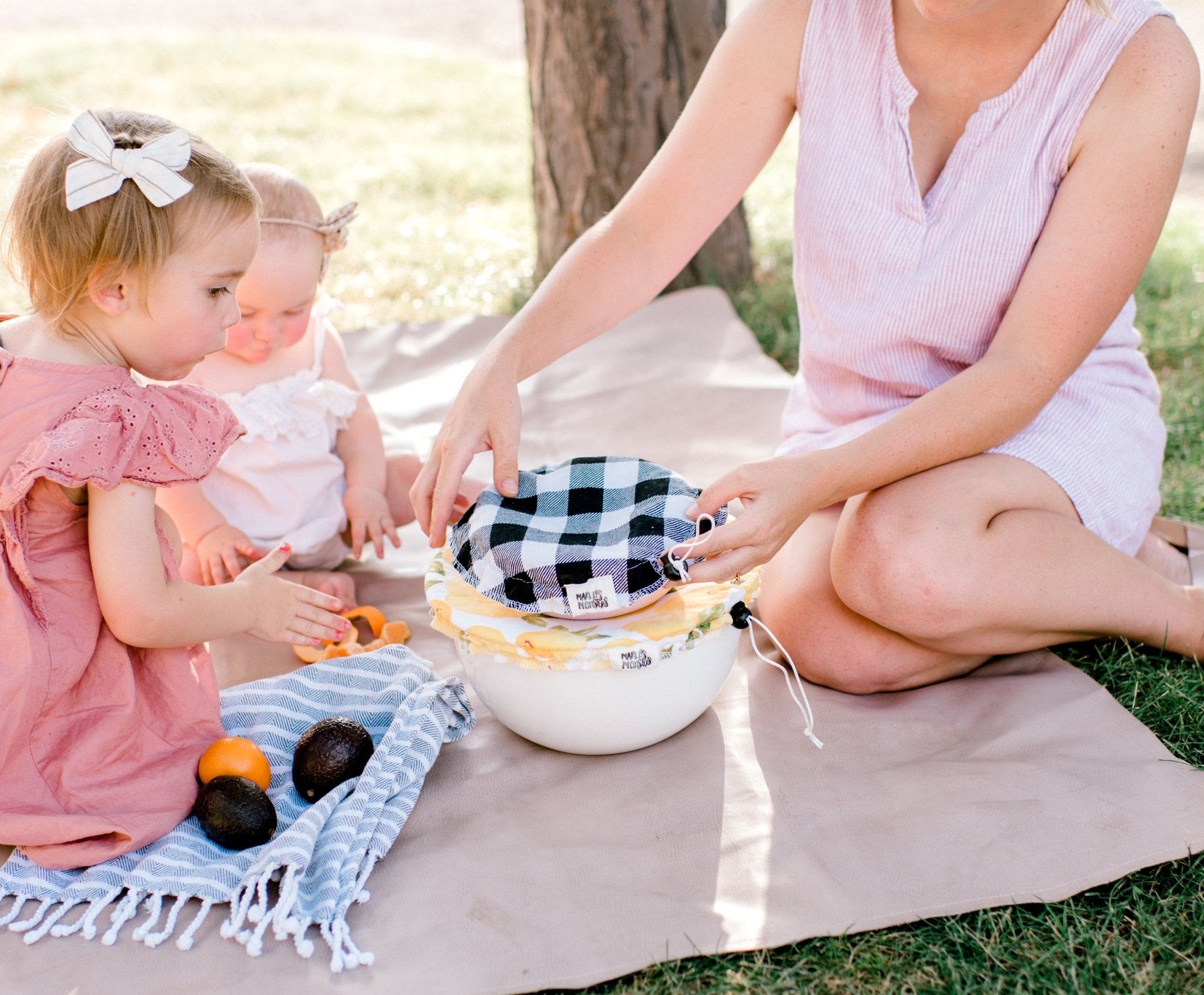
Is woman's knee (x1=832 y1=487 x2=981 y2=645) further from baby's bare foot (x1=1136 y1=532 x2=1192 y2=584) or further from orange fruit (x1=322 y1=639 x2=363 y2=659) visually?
orange fruit (x1=322 y1=639 x2=363 y2=659)

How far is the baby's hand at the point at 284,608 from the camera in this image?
157 cm

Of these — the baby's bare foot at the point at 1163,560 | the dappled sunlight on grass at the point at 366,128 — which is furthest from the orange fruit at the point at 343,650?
the dappled sunlight on grass at the point at 366,128

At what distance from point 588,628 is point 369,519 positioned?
82 centimetres

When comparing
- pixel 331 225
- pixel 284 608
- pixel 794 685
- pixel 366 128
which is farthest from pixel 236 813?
pixel 366 128

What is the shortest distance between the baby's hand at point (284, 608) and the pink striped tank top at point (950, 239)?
873 mm

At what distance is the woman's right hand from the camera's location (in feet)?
A: 5.17

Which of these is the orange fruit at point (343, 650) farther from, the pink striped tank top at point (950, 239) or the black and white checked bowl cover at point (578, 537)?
the pink striped tank top at point (950, 239)

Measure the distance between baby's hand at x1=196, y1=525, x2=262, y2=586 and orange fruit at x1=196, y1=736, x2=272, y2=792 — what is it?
49 centimetres

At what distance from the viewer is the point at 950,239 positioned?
179 cm

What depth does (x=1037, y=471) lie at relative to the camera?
1766 mm

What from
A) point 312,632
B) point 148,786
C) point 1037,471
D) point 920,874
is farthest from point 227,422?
point 1037,471

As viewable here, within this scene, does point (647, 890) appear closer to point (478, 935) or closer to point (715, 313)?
point (478, 935)

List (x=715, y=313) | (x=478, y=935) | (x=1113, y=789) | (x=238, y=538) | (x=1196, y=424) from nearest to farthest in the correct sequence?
(x=478, y=935)
(x=1113, y=789)
(x=238, y=538)
(x=1196, y=424)
(x=715, y=313)

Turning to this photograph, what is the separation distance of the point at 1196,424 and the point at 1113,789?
131 cm
